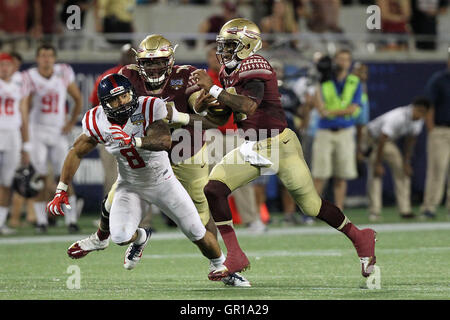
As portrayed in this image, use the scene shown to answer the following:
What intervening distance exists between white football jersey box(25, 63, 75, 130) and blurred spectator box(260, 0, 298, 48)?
313 cm

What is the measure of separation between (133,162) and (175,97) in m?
0.95

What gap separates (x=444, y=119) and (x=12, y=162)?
4.96m

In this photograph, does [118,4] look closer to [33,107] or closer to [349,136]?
[33,107]

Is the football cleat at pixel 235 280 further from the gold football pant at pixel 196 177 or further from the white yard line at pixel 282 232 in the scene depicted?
the white yard line at pixel 282 232

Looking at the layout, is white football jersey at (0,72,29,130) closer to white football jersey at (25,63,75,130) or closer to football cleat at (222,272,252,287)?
white football jersey at (25,63,75,130)

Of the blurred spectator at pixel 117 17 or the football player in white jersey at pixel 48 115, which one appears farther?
the blurred spectator at pixel 117 17

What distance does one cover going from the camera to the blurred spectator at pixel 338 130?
11836 mm

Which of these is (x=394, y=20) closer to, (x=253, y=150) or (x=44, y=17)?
(x=44, y=17)

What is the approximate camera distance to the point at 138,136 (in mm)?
6891

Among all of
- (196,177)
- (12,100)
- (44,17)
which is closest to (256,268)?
(196,177)

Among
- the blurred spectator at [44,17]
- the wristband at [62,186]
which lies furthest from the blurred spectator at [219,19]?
the wristband at [62,186]

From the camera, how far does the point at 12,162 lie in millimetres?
11219

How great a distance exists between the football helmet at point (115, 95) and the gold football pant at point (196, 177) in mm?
1084
